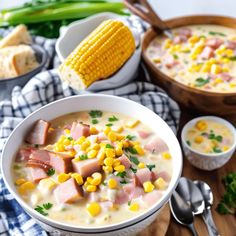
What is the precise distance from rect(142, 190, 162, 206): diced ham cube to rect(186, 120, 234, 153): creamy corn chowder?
28.3 inches

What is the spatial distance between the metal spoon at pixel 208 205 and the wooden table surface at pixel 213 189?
0.11 ft

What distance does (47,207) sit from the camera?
186cm

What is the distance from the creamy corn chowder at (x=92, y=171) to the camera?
185 centimetres

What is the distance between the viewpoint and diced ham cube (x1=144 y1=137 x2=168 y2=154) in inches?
83.0

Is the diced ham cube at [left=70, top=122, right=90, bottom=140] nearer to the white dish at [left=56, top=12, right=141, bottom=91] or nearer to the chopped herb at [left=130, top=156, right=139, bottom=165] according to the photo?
the chopped herb at [left=130, top=156, right=139, bottom=165]

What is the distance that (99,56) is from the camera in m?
2.60

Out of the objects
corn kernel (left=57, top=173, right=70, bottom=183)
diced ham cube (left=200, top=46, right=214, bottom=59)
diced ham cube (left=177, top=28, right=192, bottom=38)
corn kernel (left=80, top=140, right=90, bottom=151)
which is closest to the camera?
corn kernel (left=57, top=173, right=70, bottom=183)

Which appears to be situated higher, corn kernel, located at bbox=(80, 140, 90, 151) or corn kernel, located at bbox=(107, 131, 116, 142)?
corn kernel, located at bbox=(80, 140, 90, 151)

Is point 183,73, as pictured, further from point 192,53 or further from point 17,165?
point 17,165

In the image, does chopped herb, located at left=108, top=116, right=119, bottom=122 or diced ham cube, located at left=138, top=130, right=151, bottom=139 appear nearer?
diced ham cube, located at left=138, top=130, right=151, bottom=139

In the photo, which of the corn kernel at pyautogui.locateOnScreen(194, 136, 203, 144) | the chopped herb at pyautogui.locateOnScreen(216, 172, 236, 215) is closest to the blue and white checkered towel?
the corn kernel at pyautogui.locateOnScreen(194, 136, 203, 144)

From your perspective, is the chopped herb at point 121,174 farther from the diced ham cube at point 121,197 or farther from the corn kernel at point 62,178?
the corn kernel at point 62,178

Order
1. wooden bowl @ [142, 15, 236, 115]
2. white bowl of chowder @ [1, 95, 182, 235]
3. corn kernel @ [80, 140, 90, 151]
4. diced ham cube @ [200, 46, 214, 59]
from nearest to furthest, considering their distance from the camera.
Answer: white bowl of chowder @ [1, 95, 182, 235] → corn kernel @ [80, 140, 90, 151] → wooden bowl @ [142, 15, 236, 115] → diced ham cube @ [200, 46, 214, 59]

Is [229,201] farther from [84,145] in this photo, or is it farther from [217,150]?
[84,145]
